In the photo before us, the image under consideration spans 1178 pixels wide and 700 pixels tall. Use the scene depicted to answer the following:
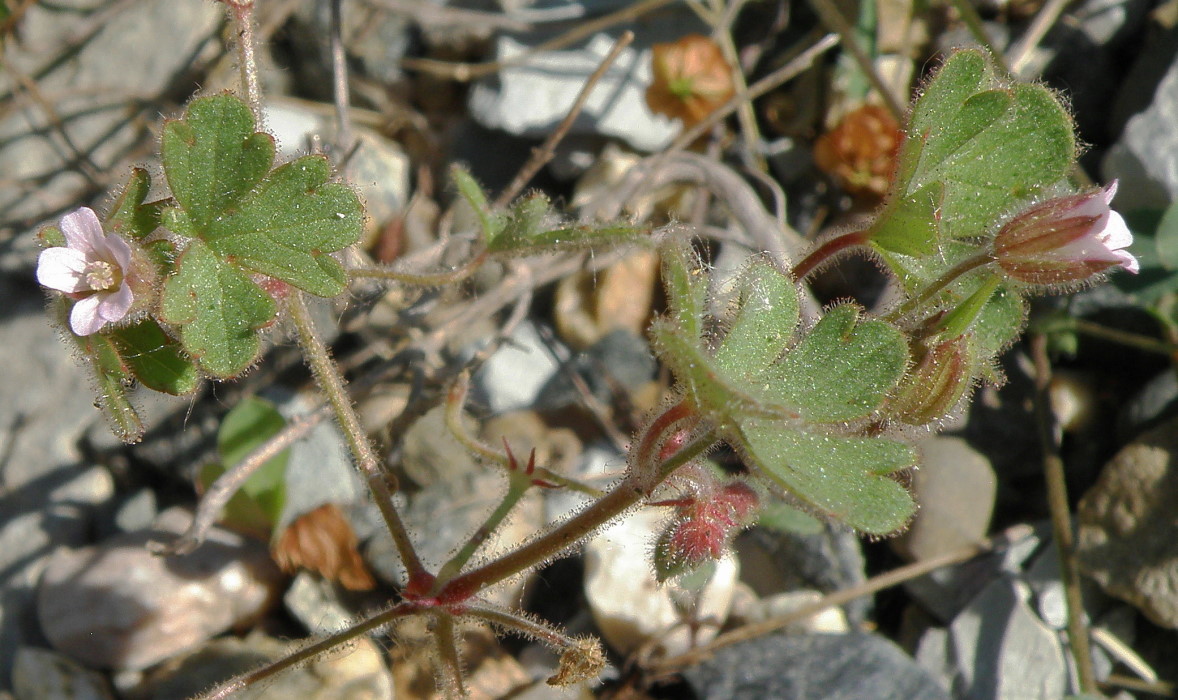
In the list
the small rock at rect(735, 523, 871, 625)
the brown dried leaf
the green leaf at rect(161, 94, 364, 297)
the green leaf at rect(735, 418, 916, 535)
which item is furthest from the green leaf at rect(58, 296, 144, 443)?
the small rock at rect(735, 523, 871, 625)

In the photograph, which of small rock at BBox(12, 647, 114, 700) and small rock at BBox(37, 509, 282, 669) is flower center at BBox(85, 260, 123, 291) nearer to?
small rock at BBox(37, 509, 282, 669)

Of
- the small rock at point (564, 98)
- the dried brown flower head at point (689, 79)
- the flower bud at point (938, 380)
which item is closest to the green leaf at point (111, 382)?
the flower bud at point (938, 380)

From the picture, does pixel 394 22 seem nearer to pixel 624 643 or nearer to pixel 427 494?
pixel 427 494

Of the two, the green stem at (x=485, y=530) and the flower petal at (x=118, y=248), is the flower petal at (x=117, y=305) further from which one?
the green stem at (x=485, y=530)

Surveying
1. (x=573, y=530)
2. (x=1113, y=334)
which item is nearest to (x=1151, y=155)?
(x=1113, y=334)

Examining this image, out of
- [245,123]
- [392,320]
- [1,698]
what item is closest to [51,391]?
[1,698]

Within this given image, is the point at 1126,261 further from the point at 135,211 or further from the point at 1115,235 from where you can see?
the point at 135,211
